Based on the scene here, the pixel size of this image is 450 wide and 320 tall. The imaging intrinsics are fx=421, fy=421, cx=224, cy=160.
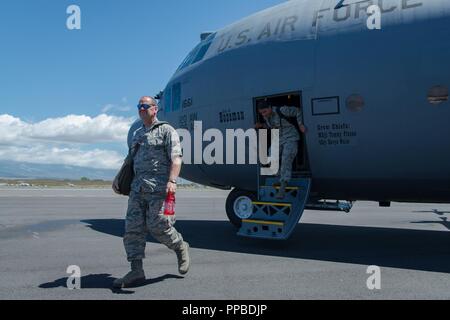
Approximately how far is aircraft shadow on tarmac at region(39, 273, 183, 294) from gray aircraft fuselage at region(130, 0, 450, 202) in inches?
156

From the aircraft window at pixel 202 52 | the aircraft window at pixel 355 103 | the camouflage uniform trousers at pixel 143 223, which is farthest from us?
the aircraft window at pixel 202 52

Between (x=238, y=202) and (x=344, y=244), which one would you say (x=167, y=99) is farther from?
(x=344, y=244)

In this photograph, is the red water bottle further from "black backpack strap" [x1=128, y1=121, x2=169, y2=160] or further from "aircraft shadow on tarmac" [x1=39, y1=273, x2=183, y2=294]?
"aircraft shadow on tarmac" [x1=39, y1=273, x2=183, y2=294]

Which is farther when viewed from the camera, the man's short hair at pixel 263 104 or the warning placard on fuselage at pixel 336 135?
the man's short hair at pixel 263 104

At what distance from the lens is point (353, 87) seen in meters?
7.56

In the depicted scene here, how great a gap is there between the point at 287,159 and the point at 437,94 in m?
2.88

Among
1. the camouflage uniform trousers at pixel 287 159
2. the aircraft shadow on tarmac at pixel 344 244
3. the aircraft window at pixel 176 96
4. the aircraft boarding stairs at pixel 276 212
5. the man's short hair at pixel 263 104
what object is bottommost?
the aircraft shadow on tarmac at pixel 344 244

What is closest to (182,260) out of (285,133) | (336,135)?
(285,133)

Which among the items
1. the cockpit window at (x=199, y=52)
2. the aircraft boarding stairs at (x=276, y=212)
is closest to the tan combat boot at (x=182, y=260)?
the aircraft boarding stairs at (x=276, y=212)

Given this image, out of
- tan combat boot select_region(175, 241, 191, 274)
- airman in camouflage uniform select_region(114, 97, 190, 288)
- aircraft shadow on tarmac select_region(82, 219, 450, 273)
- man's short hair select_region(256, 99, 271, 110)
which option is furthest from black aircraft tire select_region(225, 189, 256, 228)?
airman in camouflage uniform select_region(114, 97, 190, 288)

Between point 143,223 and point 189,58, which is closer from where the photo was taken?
point 143,223

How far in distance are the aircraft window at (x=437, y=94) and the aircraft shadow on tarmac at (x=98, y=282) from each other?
16.2ft

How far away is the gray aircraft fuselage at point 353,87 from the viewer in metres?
7.00

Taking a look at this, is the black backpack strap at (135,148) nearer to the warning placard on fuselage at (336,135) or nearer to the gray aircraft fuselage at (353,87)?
the gray aircraft fuselage at (353,87)
